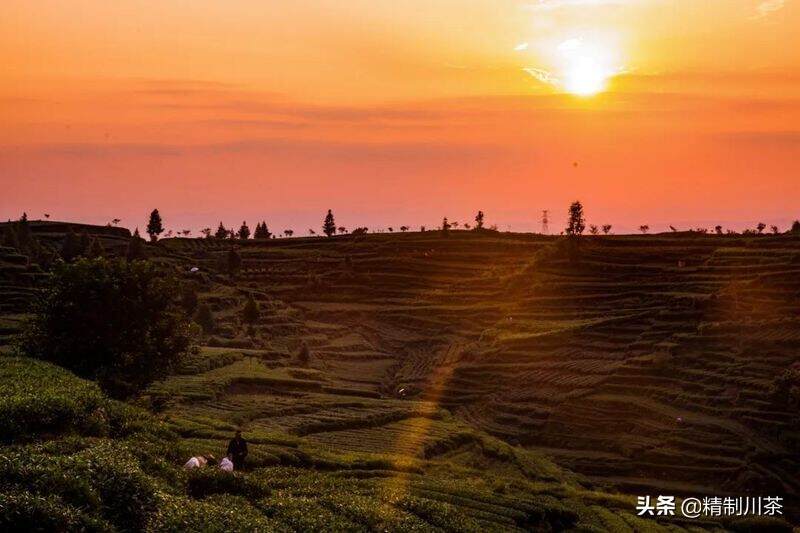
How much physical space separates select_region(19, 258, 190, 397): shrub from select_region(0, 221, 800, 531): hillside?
147 inches

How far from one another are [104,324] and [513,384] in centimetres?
4714

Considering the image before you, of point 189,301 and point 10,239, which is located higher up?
point 10,239

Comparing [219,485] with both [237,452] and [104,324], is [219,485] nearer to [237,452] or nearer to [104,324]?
[237,452]

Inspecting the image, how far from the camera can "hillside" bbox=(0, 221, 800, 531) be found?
4088 cm

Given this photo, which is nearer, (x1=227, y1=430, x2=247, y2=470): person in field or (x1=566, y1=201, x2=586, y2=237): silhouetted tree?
(x1=227, y1=430, x2=247, y2=470): person in field

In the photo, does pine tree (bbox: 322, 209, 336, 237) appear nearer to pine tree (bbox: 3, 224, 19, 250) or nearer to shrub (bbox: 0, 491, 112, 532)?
pine tree (bbox: 3, 224, 19, 250)

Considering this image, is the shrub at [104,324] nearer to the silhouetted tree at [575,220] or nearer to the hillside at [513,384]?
the hillside at [513,384]

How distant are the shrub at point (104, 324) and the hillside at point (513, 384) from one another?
374 cm

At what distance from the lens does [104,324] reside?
154 ft

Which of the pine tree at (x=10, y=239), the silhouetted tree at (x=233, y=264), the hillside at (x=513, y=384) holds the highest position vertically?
the pine tree at (x=10, y=239)

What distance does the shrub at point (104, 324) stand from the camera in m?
46.2

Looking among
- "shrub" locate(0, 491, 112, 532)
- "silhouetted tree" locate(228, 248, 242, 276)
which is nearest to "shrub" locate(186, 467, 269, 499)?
"shrub" locate(0, 491, 112, 532)

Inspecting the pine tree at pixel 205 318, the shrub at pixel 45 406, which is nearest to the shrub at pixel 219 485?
the shrub at pixel 45 406

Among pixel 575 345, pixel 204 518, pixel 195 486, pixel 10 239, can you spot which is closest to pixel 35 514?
pixel 204 518
